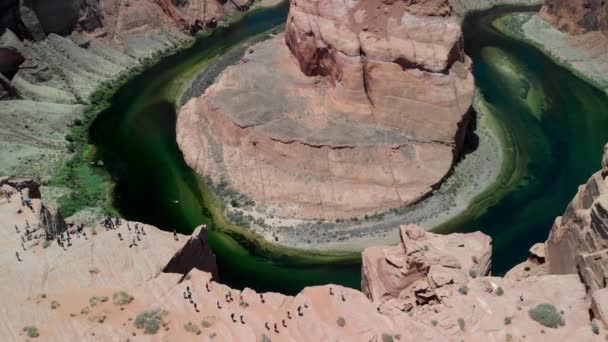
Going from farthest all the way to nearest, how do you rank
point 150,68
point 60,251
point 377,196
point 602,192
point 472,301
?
point 150,68 → point 377,196 → point 60,251 → point 602,192 → point 472,301

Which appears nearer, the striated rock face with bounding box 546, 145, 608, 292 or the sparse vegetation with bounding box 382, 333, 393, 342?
the sparse vegetation with bounding box 382, 333, 393, 342

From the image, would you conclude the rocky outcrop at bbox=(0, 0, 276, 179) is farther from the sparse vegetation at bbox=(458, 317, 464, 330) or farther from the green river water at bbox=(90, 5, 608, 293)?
the sparse vegetation at bbox=(458, 317, 464, 330)

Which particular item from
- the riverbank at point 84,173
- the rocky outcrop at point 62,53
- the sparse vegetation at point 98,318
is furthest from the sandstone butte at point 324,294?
the rocky outcrop at point 62,53

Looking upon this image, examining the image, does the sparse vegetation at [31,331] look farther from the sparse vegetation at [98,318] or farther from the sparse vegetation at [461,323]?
the sparse vegetation at [461,323]

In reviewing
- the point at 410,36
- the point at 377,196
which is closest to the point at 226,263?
the point at 377,196

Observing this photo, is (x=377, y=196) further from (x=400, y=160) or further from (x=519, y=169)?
(x=519, y=169)

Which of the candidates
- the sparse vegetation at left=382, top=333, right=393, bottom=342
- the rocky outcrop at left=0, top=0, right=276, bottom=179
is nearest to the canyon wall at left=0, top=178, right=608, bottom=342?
the sparse vegetation at left=382, top=333, right=393, bottom=342

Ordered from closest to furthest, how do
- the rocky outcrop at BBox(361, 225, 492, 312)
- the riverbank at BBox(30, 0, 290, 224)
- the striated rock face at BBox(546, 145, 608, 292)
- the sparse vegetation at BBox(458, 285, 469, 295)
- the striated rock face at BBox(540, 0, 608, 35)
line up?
the striated rock face at BBox(546, 145, 608, 292) → the sparse vegetation at BBox(458, 285, 469, 295) → the rocky outcrop at BBox(361, 225, 492, 312) → the riverbank at BBox(30, 0, 290, 224) → the striated rock face at BBox(540, 0, 608, 35)
